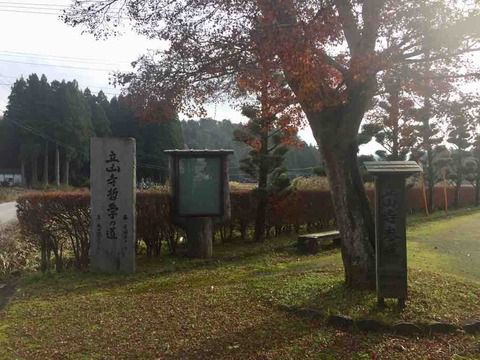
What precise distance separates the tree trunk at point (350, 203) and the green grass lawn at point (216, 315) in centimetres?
33

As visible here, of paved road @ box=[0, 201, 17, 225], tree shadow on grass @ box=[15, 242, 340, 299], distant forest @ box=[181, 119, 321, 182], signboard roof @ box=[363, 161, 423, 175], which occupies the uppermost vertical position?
distant forest @ box=[181, 119, 321, 182]

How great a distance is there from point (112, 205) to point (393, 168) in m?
5.18

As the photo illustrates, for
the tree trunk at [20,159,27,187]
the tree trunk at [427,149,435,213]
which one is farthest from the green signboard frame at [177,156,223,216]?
the tree trunk at [20,159,27,187]

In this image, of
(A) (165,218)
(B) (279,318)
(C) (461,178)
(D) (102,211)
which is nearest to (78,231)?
(D) (102,211)

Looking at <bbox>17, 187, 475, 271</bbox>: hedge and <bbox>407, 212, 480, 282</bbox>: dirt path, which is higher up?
<bbox>17, 187, 475, 271</bbox>: hedge

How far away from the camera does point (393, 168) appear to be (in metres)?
5.86

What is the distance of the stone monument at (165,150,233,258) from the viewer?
10.8 meters

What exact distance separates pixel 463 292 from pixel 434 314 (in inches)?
49.5

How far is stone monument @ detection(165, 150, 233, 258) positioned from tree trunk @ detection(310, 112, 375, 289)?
14.9 feet

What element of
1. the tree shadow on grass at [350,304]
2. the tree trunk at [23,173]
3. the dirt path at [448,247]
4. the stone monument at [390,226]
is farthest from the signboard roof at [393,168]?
the tree trunk at [23,173]

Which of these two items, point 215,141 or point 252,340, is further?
point 215,141

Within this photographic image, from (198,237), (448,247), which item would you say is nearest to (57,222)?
(198,237)

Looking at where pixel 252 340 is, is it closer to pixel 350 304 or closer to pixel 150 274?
pixel 350 304

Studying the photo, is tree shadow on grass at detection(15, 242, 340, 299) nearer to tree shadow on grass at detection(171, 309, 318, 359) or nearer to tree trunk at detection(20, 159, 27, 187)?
tree shadow on grass at detection(171, 309, 318, 359)
